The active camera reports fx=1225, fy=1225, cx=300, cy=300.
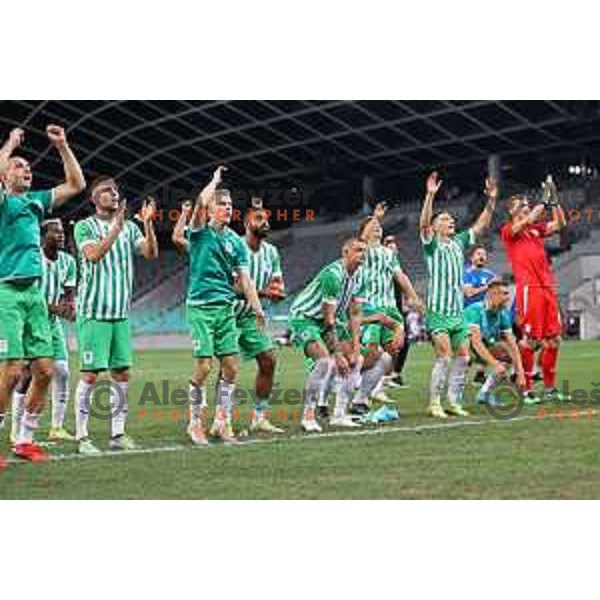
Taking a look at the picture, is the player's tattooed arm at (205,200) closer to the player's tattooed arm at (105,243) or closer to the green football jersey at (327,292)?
the player's tattooed arm at (105,243)

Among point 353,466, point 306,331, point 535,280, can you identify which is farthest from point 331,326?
point 353,466

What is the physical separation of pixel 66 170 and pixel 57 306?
1828mm

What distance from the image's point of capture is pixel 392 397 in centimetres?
1092

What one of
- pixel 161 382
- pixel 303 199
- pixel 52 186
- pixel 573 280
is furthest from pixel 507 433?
pixel 161 382

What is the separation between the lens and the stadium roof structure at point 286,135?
617cm

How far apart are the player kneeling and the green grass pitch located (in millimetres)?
1378

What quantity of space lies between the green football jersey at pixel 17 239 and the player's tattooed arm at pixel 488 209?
8.65 feet

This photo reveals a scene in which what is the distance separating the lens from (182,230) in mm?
7160

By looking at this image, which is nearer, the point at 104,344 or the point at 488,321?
the point at 104,344

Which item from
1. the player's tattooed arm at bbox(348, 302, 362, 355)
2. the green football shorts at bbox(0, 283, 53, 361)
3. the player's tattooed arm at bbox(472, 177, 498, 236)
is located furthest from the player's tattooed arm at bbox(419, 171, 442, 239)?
the green football shorts at bbox(0, 283, 53, 361)

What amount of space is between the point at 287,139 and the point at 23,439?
2246 mm

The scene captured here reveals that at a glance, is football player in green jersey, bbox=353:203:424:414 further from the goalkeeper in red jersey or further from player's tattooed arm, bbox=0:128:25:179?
player's tattooed arm, bbox=0:128:25:179

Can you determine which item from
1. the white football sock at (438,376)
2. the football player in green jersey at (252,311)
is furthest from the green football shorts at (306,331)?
the white football sock at (438,376)

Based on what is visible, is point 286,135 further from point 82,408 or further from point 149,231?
point 82,408
